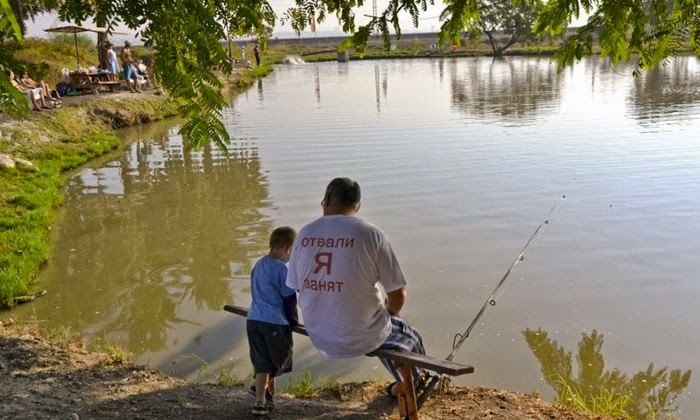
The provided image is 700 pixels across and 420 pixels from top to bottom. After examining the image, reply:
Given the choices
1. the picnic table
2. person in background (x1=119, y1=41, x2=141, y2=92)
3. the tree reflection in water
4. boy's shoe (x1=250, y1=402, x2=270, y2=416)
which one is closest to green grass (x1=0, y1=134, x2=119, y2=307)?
boy's shoe (x1=250, y1=402, x2=270, y2=416)

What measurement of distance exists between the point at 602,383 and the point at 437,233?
4.91 metres

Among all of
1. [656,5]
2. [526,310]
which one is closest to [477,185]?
[526,310]

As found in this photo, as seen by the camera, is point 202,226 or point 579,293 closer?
point 579,293

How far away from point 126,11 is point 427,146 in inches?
652

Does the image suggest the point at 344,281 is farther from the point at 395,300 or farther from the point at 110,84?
the point at 110,84

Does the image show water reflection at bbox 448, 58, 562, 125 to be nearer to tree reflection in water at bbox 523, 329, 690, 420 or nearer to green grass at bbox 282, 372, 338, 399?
tree reflection in water at bbox 523, 329, 690, 420

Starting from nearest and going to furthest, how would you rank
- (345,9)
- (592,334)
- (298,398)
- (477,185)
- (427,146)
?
(298,398) → (345,9) → (592,334) → (477,185) → (427,146)

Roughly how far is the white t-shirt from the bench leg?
0.85 feet

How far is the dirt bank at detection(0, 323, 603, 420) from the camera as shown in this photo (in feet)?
16.1

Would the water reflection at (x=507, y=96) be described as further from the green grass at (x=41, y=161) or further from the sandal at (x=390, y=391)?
the sandal at (x=390, y=391)

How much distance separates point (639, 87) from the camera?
34906 mm

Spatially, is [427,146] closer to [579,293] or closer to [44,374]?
[579,293]

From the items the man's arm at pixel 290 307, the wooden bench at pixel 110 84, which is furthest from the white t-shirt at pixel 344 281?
the wooden bench at pixel 110 84

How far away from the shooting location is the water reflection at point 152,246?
26.9 feet
